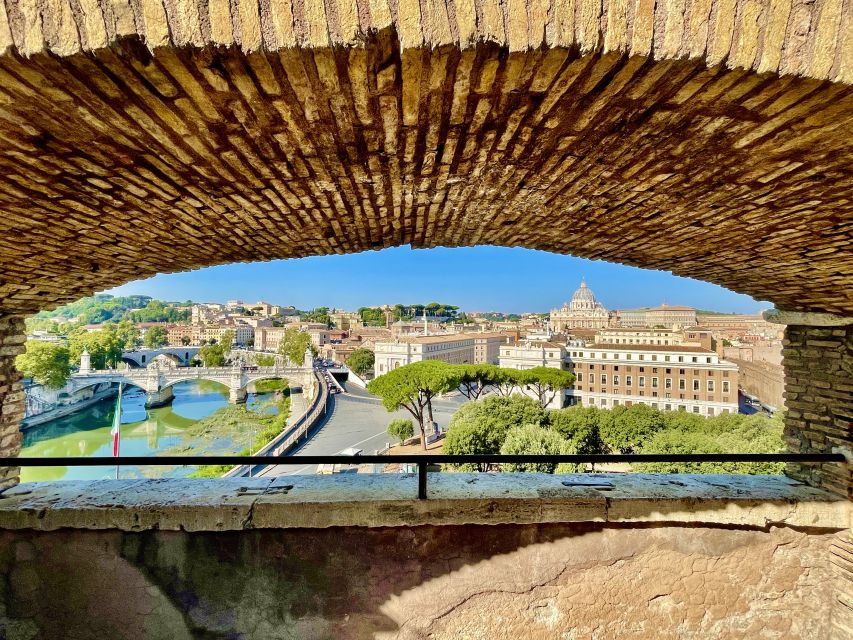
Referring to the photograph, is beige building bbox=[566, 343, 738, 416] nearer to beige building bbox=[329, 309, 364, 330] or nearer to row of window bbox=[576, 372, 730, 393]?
row of window bbox=[576, 372, 730, 393]

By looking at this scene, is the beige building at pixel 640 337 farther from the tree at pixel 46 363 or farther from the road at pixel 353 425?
the tree at pixel 46 363

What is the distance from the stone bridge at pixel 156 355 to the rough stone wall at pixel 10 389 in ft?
141

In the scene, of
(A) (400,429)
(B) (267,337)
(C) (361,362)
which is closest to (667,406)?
(A) (400,429)

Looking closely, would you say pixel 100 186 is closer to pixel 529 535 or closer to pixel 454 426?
pixel 529 535

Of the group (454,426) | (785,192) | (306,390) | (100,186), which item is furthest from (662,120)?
(306,390)

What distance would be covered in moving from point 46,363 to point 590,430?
106 feet

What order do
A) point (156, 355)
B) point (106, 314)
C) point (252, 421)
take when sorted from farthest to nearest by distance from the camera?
point (106, 314)
point (156, 355)
point (252, 421)

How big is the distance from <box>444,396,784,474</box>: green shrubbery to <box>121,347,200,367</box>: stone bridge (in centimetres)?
3384

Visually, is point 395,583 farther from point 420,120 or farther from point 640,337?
point 640,337

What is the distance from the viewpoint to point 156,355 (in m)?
47.0

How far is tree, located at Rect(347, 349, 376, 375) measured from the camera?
4931 cm

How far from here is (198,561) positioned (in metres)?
2.22

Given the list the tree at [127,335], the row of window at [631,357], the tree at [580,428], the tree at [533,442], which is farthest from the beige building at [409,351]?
the tree at [127,335]

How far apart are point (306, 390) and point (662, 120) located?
138 ft
